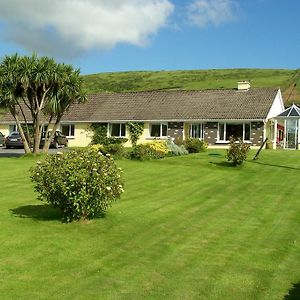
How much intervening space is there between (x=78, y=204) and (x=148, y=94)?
42.7 meters

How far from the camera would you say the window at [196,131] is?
45.0 m

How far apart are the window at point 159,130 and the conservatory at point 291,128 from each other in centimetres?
1031

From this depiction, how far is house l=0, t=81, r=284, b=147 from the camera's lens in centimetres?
4316

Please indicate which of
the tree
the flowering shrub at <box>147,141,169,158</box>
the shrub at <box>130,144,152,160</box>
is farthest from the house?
the shrub at <box>130,144,152,160</box>

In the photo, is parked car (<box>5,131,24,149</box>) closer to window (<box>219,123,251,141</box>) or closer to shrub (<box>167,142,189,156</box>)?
shrub (<box>167,142,189,156</box>)

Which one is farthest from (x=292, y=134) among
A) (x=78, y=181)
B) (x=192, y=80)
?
(x=192, y=80)

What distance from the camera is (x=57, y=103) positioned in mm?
30625

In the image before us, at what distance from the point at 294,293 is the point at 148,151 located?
2117 centimetres

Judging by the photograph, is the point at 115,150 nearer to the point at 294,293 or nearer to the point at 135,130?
the point at 135,130

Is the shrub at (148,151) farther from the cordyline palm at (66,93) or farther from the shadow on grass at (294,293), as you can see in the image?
the shadow on grass at (294,293)

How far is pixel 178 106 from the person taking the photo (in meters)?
48.1

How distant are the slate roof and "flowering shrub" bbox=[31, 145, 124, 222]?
32.8 meters

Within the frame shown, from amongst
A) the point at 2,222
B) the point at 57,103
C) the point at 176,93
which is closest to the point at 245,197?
the point at 2,222

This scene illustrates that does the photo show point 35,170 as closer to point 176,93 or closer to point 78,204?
point 78,204
